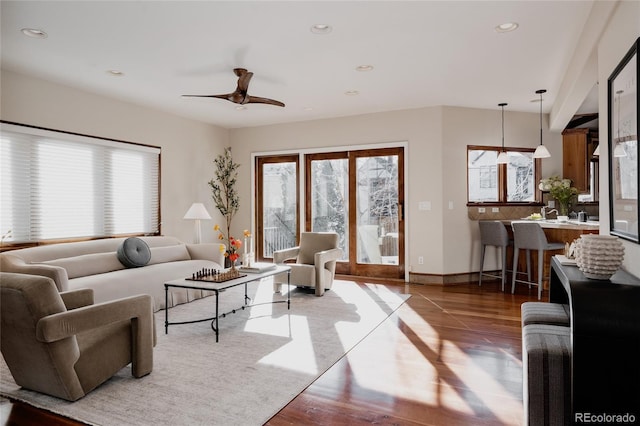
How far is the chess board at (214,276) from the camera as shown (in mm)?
3950

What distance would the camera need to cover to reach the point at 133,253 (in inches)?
194

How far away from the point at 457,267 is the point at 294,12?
4.64 meters

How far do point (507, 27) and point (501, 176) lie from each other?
3.59 meters

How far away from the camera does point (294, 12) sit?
324 centimetres

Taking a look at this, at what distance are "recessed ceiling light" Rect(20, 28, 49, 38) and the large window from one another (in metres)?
5.67

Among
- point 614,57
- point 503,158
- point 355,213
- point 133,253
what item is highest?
point 614,57

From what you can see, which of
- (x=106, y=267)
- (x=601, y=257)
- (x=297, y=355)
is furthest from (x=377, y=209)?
(x=601, y=257)

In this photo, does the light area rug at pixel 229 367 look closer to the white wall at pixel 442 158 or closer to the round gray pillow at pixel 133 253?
the round gray pillow at pixel 133 253

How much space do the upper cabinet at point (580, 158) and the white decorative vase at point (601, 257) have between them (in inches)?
207

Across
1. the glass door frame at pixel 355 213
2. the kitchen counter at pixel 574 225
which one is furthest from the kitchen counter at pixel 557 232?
the glass door frame at pixel 355 213

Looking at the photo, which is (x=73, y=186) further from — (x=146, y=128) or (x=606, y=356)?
(x=606, y=356)

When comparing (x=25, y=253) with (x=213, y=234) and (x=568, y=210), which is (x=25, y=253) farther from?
(x=568, y=210)

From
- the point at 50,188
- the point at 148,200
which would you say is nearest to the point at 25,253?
the point at 50,188

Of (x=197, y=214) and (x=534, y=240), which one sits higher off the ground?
(x=197, y=214)
